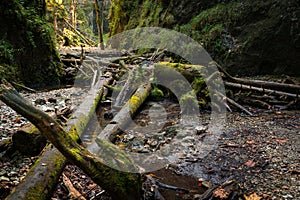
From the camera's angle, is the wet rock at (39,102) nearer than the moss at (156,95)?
Yes

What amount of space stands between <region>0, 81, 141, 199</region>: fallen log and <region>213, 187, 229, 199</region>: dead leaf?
3.30 feet

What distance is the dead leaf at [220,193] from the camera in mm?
3098

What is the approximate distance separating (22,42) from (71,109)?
4821mm

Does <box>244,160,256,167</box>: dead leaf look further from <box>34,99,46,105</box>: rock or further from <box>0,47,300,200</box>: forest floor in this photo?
<box>34,99,46,105</box>: rock

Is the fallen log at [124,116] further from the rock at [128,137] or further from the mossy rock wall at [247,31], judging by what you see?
the mossy rock wall at [247,31]

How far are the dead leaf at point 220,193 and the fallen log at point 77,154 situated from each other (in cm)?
101

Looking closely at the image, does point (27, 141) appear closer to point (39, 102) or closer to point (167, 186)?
point (167, 186)

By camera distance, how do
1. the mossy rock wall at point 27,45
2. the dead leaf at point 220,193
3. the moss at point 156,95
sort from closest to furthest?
the dead leaf at point 220,193
the moss at point 156,95
the mossy rock wall at point 27,45

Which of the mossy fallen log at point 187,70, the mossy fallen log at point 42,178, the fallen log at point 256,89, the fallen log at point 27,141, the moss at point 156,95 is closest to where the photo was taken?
the mossy fallen log at point 42,178

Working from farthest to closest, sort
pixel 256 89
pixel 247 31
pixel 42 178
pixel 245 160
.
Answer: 1. pixel 247 31
2. pixel 256 89
3. pixel 245 160
4. pixel 42 178

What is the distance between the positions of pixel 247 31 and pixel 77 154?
983 cm

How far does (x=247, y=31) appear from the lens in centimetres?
1038

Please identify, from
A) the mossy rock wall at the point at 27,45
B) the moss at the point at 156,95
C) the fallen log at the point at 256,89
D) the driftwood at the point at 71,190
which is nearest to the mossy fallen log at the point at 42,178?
the driftwood at the point at 71,190

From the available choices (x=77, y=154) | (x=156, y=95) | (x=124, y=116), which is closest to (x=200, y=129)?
(x=124, y=116)
